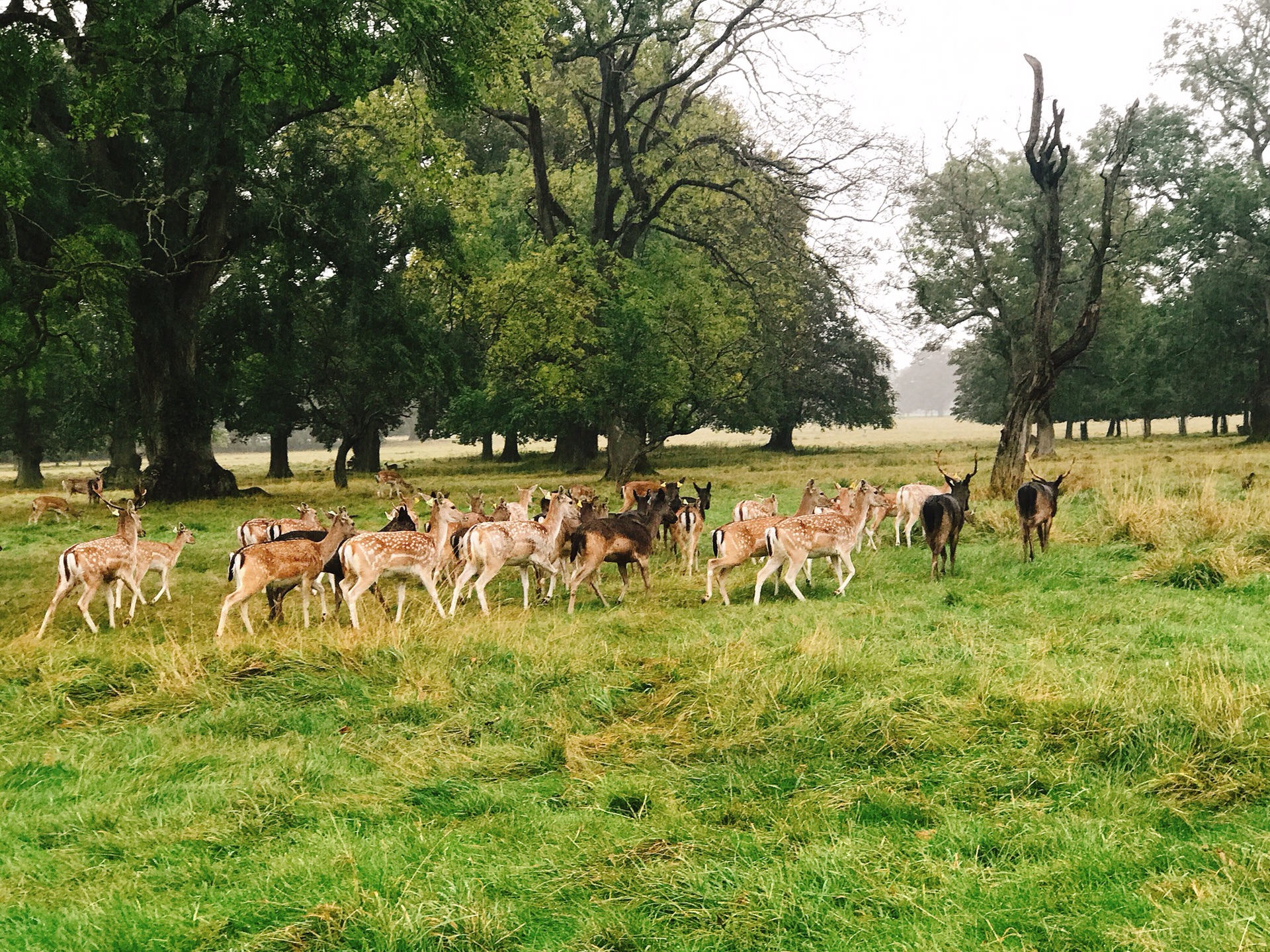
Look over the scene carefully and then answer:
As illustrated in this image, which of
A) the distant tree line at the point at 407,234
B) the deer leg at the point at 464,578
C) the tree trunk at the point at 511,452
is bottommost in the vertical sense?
the deer leg at the point at 464,578

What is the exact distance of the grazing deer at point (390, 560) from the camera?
944 cm

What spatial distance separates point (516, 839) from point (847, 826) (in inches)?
66.2

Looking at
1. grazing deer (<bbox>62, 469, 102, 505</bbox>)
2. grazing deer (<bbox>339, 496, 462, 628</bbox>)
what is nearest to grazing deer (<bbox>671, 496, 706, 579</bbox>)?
grazing deer (<bbox>339, 496, 462, 628</bbox>)

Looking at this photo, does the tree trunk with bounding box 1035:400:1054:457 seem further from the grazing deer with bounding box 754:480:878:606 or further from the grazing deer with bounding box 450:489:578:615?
the grazing deer with bounding box 450:489:578:615

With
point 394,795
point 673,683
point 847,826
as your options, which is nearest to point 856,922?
point 847,826

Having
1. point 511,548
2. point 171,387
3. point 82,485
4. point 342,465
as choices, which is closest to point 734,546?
point 511,548

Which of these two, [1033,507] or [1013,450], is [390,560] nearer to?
[1033,507]

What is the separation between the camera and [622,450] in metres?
25.9

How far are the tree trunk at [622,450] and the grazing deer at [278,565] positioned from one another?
1533 cm

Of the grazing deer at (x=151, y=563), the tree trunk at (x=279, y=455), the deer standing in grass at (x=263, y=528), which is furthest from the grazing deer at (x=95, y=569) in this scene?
the tree trunk at (x=279, y=455)

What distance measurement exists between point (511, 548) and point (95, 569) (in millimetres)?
4534

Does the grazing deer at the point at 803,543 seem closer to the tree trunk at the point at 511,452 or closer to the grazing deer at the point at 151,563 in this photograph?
the grazing deer at the point at 151,563

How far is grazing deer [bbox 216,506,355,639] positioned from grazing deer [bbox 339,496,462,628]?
299mm

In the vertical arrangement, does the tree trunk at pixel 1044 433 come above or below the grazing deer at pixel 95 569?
above
